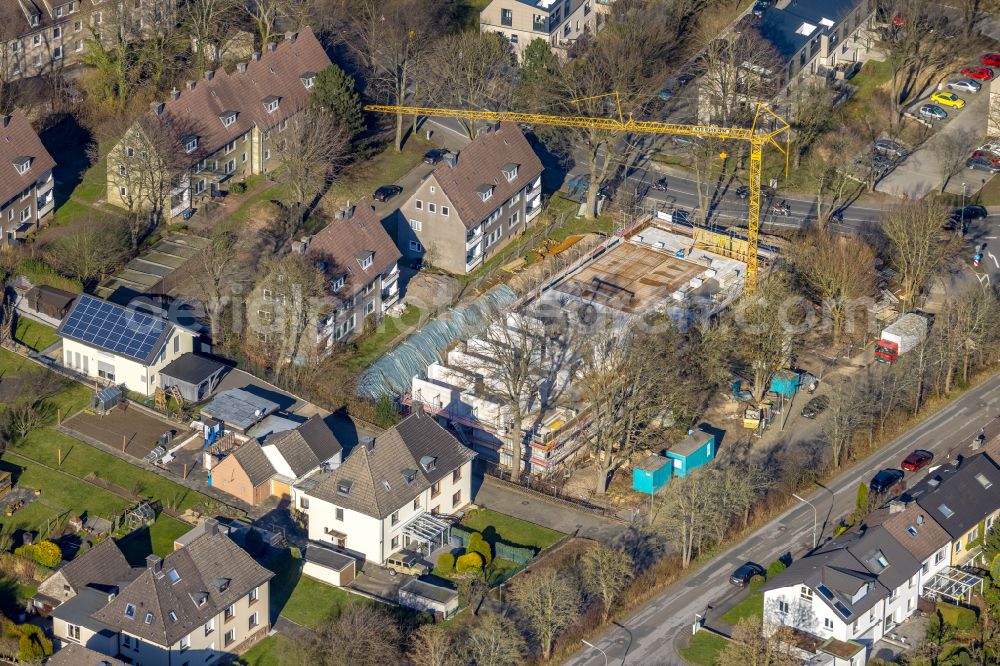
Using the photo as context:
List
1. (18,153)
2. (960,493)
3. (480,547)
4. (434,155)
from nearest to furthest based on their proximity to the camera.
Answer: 1. (480,547)
2. (960,493)
3. (18,153)
4. (434,155)

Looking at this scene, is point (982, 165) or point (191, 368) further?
point (982, 165)

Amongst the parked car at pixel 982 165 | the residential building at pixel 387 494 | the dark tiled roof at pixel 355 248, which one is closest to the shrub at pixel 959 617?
the residential building at pixel 387 494

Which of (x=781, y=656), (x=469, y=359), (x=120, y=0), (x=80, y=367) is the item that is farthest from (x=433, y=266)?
(x=781, y=656)

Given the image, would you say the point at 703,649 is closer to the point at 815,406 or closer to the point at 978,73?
the point at 815,406

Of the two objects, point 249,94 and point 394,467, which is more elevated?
point 249,94

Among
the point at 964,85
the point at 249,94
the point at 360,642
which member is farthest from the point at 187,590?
the point at 964,85

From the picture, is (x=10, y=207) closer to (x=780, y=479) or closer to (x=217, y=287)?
(x=217, y=287)

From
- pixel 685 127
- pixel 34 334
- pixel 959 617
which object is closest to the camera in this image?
pixel 959 617
